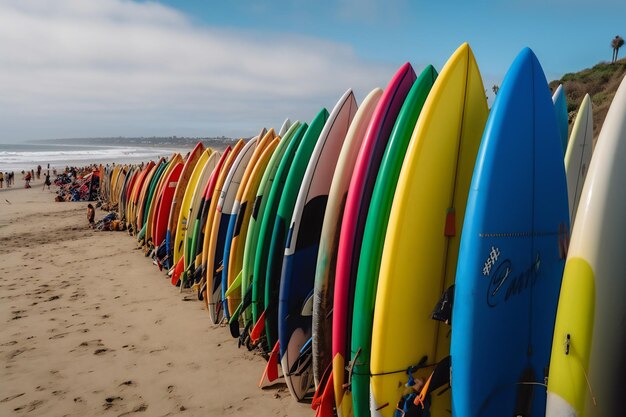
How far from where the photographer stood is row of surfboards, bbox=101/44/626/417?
1.59m

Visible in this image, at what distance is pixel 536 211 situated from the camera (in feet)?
7.51

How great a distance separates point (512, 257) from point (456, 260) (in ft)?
1.06

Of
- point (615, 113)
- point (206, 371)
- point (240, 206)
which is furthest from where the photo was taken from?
point (240, 206)

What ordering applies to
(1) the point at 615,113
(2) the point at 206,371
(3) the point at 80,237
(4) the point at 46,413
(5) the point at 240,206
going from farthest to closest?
(3) the point at 80,237 → (5) the point at 240,206 → (2) the point at 206,371 → (4) the point at 46,413 → (1) the point at 615,113

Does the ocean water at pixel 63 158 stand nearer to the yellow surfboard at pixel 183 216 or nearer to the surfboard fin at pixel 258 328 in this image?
the yellow surfboard at pixel 183 216

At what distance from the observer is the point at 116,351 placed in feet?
13.5

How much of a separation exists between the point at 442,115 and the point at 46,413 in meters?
3.32

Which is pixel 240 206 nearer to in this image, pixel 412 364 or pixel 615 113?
pixel 412 364

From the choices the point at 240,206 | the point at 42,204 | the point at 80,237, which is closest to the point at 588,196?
the point at 240,206

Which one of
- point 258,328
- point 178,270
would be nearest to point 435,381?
point 258,328

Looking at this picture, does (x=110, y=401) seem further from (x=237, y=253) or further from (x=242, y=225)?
(x=242, y=225)

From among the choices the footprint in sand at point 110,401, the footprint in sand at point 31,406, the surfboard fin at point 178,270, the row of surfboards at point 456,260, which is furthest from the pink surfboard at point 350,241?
the surfboard fin at point 178,270

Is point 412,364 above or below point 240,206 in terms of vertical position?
below

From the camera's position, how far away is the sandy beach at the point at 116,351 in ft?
10.6
